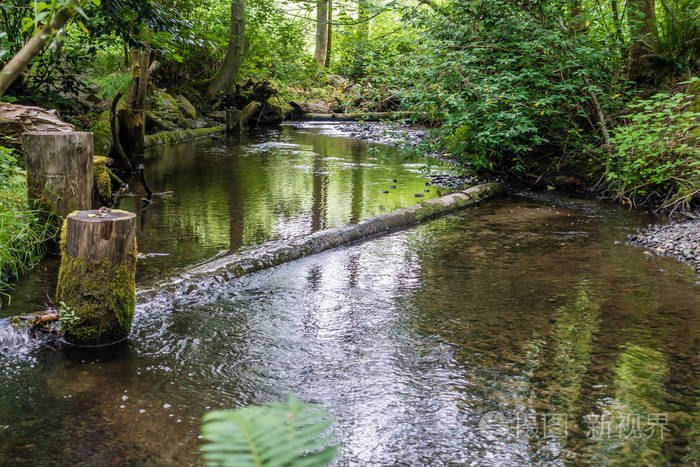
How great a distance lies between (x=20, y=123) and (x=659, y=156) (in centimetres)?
896

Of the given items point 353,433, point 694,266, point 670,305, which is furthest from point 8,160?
point 694,266

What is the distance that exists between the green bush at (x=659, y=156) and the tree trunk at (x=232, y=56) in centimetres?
1451

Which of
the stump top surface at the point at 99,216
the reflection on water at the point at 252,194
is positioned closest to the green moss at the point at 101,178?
the reflection on water at the point at 252,194

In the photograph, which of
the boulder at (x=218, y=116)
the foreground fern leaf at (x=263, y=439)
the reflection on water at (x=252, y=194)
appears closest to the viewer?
the foreground fern leaf at (x=263, y=439)

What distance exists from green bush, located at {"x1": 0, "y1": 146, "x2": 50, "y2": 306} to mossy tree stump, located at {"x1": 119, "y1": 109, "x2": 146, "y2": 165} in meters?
6.11

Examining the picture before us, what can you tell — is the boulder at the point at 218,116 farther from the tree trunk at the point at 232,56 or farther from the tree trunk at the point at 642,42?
the tree trunk at the point at 642,42

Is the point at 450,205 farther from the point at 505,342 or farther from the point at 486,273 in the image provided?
the point at 505,342

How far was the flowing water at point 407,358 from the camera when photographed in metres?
3.14

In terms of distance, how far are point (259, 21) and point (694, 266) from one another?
1913cm

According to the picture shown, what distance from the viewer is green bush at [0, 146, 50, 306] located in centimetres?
531

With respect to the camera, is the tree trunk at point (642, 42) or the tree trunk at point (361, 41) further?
the tree trunk at point (361, 41)

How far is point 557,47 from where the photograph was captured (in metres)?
9.80

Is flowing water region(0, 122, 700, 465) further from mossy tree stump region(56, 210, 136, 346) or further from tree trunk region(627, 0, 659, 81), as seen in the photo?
tree trunk region(627, 0, 659, 81)
